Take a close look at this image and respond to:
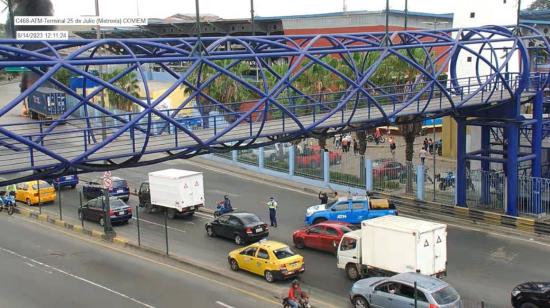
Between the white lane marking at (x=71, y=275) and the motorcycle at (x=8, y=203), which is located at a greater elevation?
the motorcycle at (x=8, y=203)

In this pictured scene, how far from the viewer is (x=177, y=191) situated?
30.0 meters

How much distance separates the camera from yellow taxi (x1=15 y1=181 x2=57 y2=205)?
34219 mm

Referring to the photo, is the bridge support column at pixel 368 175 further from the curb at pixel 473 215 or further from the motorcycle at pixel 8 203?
the motorcycle at pixel 8 203

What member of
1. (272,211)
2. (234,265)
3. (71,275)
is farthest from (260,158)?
(71,275)

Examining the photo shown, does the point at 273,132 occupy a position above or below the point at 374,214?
above

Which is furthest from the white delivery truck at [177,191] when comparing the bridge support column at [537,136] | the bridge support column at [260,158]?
the bridge support column at [537,136]

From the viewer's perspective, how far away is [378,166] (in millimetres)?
34219

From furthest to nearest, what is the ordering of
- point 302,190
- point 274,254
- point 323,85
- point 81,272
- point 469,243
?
point 323,85 → point 302,190 → point 469,243 → point 81,272 → point 274,254

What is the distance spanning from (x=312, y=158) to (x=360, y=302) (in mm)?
20469

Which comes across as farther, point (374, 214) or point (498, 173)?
point (498, 173)

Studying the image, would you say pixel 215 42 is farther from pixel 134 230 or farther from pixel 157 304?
pixel 134 230

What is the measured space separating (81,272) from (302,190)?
16806 millimetres

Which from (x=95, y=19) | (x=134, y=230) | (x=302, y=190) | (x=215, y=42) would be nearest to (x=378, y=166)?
(x=302, y=190)

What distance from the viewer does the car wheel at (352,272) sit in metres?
20.8
